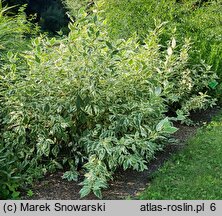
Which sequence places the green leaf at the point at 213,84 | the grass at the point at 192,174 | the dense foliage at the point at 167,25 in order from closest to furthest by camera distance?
the grass at the point at 192,174 → the green leaf at the point at 213,84 → the dense foliage at the point at 167,25

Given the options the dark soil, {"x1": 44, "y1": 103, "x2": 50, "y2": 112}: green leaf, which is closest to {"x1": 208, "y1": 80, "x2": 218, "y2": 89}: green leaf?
the dark soil

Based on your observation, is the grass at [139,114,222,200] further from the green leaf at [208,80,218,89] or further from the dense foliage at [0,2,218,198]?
the green leaf at [208,80,218,89]

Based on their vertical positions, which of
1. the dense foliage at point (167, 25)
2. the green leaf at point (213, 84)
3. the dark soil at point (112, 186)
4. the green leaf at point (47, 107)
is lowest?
the dark soil at point (112, 186)

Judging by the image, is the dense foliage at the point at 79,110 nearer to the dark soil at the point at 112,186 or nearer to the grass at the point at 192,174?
the dark soil at the point at 112,186

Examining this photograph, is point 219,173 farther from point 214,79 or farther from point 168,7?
point 168,7

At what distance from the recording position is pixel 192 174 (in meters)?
3.82

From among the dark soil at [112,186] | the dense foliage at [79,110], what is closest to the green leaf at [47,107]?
the dense foliage at [79,110]

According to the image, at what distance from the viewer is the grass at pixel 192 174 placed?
3.43 metres

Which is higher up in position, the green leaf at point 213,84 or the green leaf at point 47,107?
the green leaf at point 47,107

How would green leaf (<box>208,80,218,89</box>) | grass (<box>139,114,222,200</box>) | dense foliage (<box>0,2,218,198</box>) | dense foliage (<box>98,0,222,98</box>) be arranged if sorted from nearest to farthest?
grass (<box>139,114,222,200</box>) → dense foliage (<box>0,2,218,198</box>) → green leaf (<box>208,80,218,89</box>) → dense foliage (<box>98,0,222,98</box>)

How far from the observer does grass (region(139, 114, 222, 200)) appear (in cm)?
343

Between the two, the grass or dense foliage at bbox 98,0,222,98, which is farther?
dense foliage at bbox 98,0,222,98

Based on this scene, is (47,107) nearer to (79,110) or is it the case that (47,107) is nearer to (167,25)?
(79,110)

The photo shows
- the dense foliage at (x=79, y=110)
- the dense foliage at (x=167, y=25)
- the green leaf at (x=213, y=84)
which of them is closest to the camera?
the dense foliage at (x=79, y=110)
